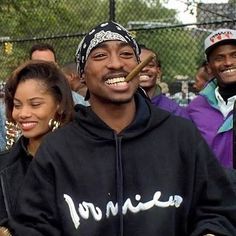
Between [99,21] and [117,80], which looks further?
[99,21]

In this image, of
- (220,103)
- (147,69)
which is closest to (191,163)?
(220,103)

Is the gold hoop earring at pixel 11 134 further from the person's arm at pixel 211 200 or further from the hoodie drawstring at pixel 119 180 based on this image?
the person's arm at pixel 211 200

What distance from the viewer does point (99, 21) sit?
35.8ft

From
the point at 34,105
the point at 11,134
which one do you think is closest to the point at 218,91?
the point at 11,134

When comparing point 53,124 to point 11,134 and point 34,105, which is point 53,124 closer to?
point 34,105

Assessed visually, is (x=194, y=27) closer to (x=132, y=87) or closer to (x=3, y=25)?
(x=3, y=25)

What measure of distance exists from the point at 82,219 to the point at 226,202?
0.56 m

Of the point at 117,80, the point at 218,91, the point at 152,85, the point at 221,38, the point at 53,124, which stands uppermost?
the point at 221,38

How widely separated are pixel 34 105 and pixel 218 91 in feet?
→ 4.79

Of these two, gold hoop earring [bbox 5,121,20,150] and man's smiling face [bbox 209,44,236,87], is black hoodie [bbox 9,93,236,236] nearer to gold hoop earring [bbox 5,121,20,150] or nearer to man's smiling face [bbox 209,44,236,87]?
gold hoop earring [bbox 5,121,20,150]

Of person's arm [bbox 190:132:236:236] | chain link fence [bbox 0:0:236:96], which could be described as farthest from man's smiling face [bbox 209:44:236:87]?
chain link fence [bbox 0:0:236:96]

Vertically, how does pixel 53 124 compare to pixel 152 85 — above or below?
below

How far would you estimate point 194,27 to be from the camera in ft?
29.2

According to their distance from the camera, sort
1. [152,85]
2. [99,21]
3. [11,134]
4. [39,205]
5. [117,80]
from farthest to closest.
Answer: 1. [99,21]
2. [152,85]
3. [11,134]
4. [117,80]
5. [39,205]
